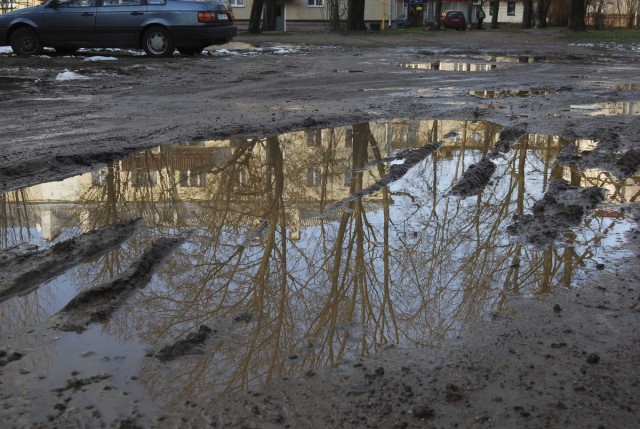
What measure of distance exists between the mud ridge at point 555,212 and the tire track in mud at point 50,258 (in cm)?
256

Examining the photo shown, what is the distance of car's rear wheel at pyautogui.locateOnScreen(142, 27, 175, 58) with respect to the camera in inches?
625

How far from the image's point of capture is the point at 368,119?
8.34 m

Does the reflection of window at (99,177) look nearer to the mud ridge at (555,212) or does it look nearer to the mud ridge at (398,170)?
the mud ridge at (398,170)

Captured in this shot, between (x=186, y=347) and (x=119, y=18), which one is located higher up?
(x=119, y=18)

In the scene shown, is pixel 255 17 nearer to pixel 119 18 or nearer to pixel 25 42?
pixel 119 18

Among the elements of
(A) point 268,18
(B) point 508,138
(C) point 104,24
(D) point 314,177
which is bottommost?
(D) point 314,177

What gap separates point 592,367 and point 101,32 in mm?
15005

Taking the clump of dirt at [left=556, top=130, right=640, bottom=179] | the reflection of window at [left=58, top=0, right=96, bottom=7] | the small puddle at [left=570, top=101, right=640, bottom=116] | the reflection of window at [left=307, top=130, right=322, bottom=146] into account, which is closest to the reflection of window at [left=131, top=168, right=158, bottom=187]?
the reflection of window at [left=307, top=130, right=322, bottom=146]

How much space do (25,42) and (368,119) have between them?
423 inches

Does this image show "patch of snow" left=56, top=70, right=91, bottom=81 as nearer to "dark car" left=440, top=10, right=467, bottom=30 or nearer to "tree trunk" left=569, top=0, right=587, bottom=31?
"tree trunk" left=569, top=0, right=587, bottom=31

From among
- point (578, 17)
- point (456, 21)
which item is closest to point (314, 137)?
point (578, 17)

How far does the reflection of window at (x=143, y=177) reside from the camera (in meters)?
5.67

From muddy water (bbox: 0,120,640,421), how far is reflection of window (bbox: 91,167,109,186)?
18 millimetres

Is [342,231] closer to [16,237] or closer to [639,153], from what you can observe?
[16,237]
